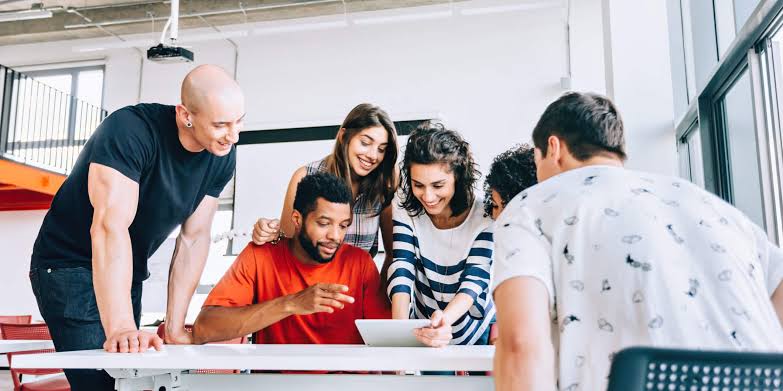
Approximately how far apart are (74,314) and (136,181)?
411 mm

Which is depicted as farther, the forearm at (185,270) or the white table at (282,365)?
the forearm at (185,270)

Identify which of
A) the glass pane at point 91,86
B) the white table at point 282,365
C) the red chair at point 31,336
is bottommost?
the red chair at point 31,336

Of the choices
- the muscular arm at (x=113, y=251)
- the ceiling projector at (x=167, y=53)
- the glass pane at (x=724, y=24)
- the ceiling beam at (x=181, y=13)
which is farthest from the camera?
the ceiling beam at (x=181, y=13)

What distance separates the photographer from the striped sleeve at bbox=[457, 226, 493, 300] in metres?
2.04

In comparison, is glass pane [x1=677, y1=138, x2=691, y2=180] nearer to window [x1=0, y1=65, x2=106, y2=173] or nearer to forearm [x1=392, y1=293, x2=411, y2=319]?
forearm [x1=392, y1=293, x2=411, y2=319]

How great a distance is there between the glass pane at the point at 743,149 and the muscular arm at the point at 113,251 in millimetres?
2558

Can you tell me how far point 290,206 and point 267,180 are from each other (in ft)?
17.3

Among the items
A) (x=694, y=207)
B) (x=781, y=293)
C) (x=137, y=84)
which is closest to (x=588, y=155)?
(x=694, y=207)

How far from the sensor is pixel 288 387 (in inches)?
67.0

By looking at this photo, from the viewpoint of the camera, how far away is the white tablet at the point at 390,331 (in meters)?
1.61

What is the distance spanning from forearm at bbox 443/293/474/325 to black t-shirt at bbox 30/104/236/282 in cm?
87

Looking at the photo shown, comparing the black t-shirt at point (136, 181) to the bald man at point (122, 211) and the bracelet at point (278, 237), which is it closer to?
the bald man at point (122, 211)

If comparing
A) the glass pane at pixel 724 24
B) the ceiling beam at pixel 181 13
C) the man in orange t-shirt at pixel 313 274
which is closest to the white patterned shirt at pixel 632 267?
the man in orange t-shirt at pixel 313 274

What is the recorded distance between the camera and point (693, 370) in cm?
68
